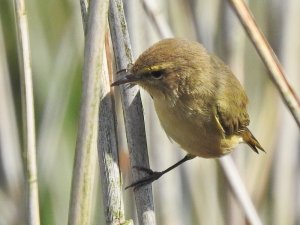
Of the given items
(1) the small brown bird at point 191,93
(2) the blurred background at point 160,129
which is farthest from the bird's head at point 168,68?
(2) the blurred background at point 160,129

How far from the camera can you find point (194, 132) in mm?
2055

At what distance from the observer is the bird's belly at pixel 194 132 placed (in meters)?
1.98

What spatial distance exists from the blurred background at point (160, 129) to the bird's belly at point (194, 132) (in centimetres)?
28

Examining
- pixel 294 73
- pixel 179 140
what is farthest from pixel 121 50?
pixel 294 73

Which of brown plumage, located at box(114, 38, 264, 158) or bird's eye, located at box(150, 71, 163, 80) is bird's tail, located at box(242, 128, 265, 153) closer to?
brown plumage, located at box(114, 38, 264, 158)

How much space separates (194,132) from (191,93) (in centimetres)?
14

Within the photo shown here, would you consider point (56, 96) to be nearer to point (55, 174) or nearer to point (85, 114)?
point (55, 174)

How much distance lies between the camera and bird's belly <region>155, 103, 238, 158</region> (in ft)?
6.50

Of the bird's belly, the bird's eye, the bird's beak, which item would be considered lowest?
the bird's belly

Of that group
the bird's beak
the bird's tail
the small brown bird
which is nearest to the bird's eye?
the small brown bird

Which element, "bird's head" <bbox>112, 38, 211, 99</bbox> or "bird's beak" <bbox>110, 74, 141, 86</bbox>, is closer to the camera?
"bird's beak" <bbox>110, 74, 141, 86</bbox>

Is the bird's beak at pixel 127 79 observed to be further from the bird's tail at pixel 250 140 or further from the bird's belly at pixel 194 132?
the bird's tail at pixel 250 140

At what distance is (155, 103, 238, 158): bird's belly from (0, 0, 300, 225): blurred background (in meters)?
0.28

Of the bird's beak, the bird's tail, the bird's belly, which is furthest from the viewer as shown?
the bird's tail
